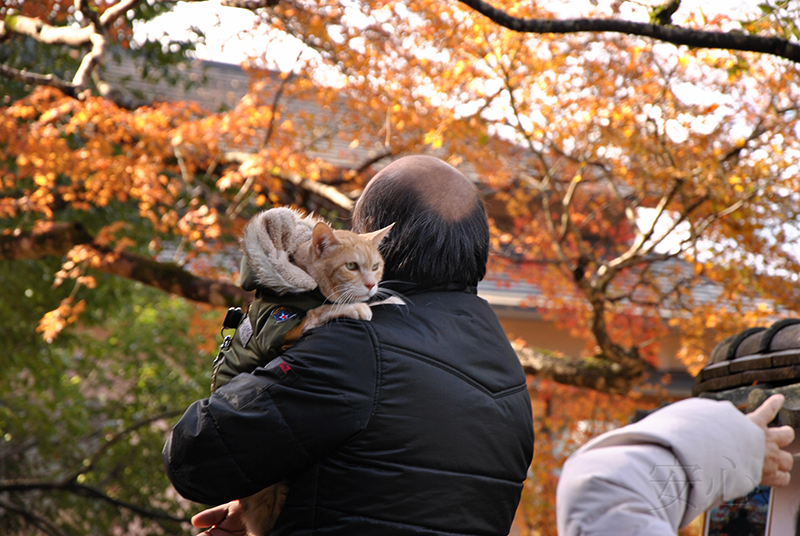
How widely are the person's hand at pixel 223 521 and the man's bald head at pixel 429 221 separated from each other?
821mm

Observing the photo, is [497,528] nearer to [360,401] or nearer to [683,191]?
[360,401]

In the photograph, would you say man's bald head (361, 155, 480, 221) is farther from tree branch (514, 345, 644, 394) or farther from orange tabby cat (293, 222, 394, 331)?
tree branch (514, 345, 644, 394)

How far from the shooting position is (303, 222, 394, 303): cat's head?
186 centimetres

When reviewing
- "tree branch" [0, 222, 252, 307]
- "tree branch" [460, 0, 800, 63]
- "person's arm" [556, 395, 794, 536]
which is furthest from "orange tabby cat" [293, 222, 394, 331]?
"tree branch" [0, 222, 252, 307]

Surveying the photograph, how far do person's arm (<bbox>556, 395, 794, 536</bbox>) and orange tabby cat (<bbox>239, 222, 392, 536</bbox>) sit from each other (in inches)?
34.7

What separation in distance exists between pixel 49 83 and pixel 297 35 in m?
2.91

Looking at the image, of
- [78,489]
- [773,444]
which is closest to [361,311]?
[773,444]

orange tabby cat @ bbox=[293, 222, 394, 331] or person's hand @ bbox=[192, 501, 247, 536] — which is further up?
orange tabby cat @ bbox=[293, 222, 394, 331]

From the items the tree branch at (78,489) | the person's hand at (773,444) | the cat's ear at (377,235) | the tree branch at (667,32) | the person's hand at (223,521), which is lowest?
the tree branch at (78,489)

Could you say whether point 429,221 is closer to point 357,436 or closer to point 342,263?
point 342,263

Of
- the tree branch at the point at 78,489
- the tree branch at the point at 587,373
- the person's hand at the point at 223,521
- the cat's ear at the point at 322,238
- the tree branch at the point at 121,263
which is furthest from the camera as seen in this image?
the tree branch at the point at 78,489

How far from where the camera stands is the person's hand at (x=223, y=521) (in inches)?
71.2

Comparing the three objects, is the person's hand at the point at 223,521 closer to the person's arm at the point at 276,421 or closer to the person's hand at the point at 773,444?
the person's arm at the point at 276,421

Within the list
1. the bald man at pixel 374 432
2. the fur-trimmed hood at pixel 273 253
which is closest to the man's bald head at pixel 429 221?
the bald man at pixel 374 432
